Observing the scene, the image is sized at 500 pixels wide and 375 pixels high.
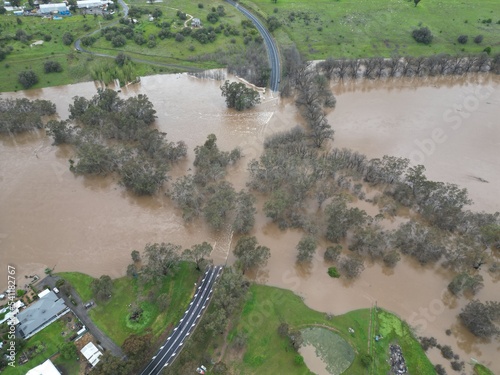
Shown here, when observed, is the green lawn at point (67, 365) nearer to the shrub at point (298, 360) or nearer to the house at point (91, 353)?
the house at point (91, 353)

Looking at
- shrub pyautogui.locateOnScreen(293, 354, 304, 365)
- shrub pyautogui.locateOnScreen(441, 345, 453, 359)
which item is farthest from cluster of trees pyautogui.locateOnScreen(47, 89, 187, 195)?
shrub pyautogui.locateOnScreen(441, 345, 453, 359)

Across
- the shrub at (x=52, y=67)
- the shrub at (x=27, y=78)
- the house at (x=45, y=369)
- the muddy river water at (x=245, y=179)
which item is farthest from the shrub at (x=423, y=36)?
the house at (x=45, y=369)

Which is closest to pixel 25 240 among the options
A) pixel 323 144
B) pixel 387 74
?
pixel 323 144

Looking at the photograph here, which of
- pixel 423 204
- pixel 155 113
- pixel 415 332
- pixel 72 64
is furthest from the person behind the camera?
pixel 72 64

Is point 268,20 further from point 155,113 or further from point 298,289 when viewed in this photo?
point 298,289

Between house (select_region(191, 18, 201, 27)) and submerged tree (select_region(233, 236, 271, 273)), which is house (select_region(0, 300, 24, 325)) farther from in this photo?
house (select_region(191, 18, 201, 27))

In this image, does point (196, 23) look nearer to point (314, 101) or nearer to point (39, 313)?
point (314, 101)
